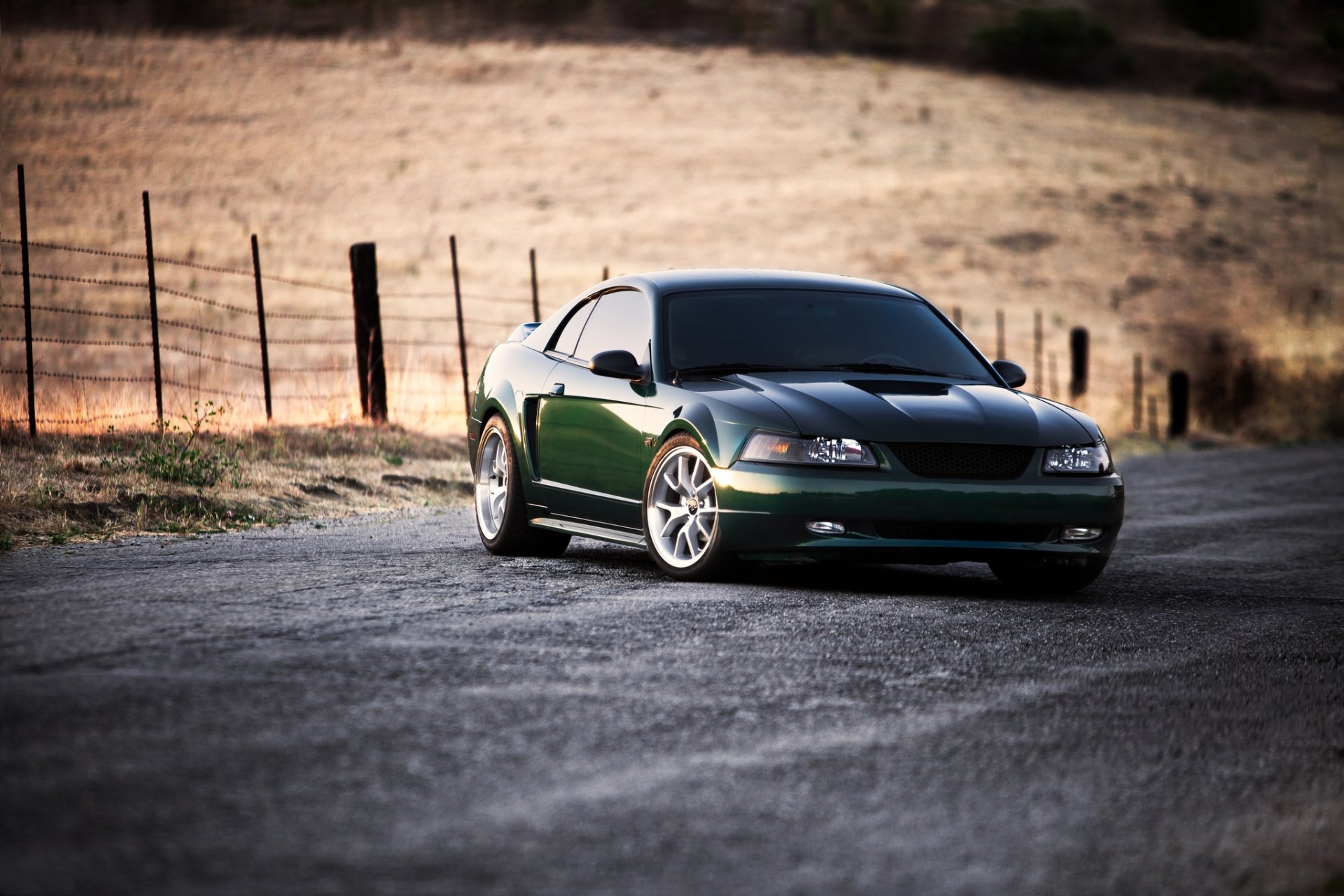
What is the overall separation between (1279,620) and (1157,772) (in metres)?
3.39

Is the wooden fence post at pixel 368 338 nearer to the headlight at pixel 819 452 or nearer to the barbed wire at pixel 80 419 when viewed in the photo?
the barbed wire at pixel 80 419

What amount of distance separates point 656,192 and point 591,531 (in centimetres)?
4760

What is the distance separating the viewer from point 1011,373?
32.0 feet

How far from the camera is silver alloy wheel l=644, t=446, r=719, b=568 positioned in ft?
28.3

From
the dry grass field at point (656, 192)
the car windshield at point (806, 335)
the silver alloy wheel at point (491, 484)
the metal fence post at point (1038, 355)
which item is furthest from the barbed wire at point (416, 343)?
the car windshield at point (806, 335)

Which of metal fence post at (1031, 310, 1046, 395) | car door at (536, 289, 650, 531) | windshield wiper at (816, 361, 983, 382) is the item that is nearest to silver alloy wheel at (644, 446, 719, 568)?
car door at (536, 289, 650, 531)

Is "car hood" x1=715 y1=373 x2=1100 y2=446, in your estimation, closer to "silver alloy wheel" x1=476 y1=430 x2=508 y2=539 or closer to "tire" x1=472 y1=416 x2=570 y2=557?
"tire" x1=472 y1=416 x2=570 y2=557

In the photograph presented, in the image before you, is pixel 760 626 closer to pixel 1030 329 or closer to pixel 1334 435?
pixel 1334 435

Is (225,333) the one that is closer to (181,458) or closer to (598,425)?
(181,458)

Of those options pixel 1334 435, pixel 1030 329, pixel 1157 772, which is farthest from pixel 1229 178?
pixel 1157 772

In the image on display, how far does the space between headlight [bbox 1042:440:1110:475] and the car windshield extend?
911mm

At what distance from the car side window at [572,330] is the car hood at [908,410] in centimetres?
133

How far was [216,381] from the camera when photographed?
32500 millimetres

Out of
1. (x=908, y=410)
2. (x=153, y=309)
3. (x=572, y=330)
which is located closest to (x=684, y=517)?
(x=908, y=410)
